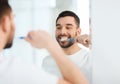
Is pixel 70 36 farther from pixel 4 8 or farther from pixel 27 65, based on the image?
pixel 4 8

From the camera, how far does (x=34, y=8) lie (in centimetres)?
161

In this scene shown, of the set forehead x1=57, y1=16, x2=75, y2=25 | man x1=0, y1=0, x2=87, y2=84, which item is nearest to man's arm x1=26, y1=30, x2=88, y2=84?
man x1=0, y1=0, x2=87, y2=84

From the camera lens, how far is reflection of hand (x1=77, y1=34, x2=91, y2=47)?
1.65 m

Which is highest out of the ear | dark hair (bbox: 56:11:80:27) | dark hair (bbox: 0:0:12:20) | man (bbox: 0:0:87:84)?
dark hair (bbox: 0:0:12:20)

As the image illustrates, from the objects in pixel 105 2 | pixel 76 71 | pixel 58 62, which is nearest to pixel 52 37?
pixel 58 62

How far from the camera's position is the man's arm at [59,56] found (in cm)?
158

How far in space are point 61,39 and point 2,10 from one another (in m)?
0.41

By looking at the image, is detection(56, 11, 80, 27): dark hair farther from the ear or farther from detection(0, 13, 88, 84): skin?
the ear

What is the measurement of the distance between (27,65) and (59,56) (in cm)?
21

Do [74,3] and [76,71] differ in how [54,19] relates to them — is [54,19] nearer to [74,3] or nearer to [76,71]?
[74,3]

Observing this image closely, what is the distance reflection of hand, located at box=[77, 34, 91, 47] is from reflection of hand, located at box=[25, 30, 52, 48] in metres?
0.20

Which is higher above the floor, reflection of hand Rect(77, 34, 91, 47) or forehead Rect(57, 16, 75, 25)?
forehead Rect(57, 16, 75, 25)

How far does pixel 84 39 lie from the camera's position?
1.66 meters

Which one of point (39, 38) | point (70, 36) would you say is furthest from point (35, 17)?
point (70, 36)
